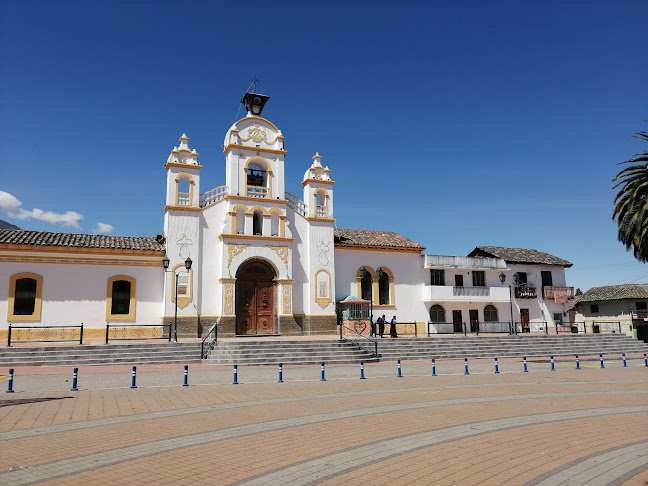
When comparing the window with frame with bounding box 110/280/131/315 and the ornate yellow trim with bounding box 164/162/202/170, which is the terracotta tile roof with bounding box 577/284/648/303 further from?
the window with frame with bounding box 110/280/131/315

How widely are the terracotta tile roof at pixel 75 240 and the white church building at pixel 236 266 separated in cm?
6

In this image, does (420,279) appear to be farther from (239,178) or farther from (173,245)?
(173,245)

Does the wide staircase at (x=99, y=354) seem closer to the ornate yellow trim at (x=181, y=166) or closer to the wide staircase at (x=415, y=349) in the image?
the wide staircase at (x=415, y=349)

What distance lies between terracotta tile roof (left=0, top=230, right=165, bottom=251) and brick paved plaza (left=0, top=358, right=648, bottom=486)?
12.3 meters

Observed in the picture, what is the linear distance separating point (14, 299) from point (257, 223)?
13753 mm

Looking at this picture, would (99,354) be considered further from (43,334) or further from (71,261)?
(71,261)

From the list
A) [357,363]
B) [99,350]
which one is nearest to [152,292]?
[99,350]

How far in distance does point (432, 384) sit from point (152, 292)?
1847cm

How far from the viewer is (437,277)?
37.4m

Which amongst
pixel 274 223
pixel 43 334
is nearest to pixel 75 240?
pixel 43 334

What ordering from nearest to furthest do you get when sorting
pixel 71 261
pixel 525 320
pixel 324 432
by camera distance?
1. pixel 324 432
2. pixel 71 261
3. pixel 525 320

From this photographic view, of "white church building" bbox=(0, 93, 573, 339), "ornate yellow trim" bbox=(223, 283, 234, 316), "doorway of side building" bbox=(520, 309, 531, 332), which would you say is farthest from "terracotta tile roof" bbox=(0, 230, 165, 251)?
"doorway of side building" bbox=(520, 309, 531, 332)

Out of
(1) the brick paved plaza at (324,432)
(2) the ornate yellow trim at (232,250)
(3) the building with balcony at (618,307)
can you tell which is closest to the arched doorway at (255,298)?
(2) the ornate yellow trim at (232,250)

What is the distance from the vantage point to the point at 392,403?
40.1 feet
